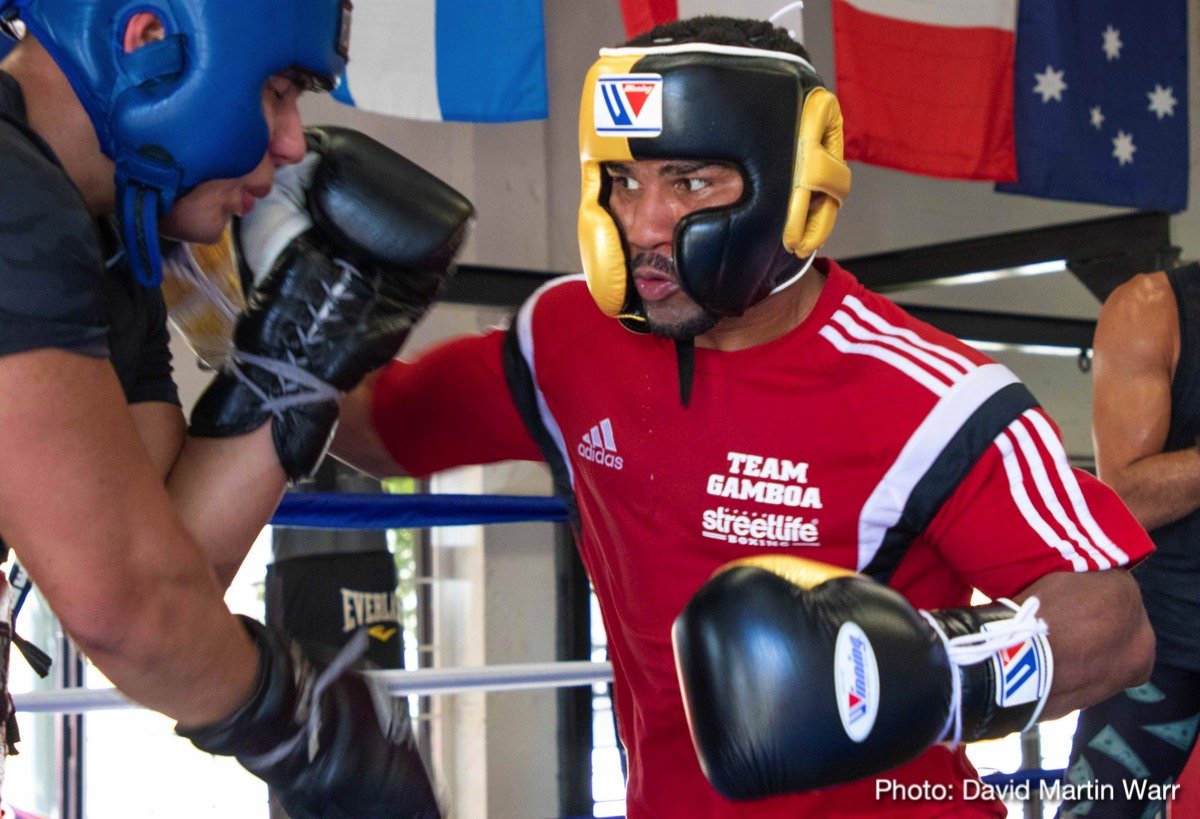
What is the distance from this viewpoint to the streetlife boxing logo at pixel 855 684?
1.16 metres

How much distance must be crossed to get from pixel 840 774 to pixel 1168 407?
1.61 metres

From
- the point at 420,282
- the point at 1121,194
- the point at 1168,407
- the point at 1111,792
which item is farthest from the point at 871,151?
the point at 420,282

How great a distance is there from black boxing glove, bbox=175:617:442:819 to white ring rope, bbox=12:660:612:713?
15.1 inches

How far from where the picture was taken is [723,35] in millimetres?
1577

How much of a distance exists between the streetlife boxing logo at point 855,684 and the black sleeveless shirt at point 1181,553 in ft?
4.86

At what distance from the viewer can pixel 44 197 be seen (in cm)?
106

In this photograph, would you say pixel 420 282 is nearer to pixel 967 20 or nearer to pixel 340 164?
pixel 340 164

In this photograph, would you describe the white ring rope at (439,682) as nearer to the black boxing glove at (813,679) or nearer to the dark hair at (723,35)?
the black boxing glove at (813,679)

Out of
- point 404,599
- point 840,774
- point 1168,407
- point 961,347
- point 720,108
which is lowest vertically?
point 404,599

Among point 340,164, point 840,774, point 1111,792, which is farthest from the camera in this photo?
point 1111,792

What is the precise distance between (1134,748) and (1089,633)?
3.66ft

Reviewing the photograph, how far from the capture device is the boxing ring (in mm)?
1888

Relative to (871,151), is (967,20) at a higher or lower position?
higher

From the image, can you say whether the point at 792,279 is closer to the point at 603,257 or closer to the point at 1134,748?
the point at 603,257
